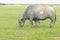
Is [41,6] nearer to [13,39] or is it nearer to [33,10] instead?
[33,10]

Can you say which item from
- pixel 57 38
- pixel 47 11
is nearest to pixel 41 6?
pixel 47 11

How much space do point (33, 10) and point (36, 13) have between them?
13.9 inches

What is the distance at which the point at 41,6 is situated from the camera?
2630 cm

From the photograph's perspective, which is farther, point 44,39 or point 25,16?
point 25,16

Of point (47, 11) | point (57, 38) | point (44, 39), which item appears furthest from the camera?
point (47, 11)

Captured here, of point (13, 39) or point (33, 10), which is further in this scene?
point (33, 10)

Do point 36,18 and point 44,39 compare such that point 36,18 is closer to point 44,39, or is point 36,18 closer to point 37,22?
point 37,22

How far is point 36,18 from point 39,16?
366 millimetres

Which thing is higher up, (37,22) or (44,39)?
(44,39)

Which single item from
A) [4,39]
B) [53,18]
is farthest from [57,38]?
[53,18]

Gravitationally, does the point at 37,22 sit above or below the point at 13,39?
below

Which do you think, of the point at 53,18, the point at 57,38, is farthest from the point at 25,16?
the point at 57,38

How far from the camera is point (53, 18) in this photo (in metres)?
26.1

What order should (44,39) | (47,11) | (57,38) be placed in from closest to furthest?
(44,39) → (57,38) → (47,11)
